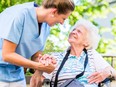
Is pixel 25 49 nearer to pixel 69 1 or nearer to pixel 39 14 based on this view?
pixel 39 14

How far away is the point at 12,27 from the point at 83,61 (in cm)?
93

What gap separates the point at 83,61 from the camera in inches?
112

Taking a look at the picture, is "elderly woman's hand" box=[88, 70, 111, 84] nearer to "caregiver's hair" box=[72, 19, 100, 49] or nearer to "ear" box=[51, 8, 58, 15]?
"caregiver's hair" box=[72, 19, 100, 49]

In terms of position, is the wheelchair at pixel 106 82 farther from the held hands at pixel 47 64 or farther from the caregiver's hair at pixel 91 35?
the held hands at pixel 47 64

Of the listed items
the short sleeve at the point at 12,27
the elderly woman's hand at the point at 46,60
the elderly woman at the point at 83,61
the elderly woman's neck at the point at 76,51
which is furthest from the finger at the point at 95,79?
the short sleeve at the point at 12,27

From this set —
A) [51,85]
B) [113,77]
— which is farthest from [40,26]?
[113,77]

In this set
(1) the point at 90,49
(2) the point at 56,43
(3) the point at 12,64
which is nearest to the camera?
(3) the point at 12,64

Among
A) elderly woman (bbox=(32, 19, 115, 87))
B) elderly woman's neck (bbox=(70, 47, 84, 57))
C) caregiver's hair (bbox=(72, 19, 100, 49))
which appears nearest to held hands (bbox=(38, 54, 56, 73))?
elderly woman (bbox=(32, 19, 115, 87))

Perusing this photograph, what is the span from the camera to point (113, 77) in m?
2.74

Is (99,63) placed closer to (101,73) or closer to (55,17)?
(101,73)

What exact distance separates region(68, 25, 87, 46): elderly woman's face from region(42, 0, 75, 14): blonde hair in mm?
668

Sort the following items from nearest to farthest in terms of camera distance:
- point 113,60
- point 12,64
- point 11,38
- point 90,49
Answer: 1. point 11,38
2. point 12,64
3. point 90,49
4. point 113,60

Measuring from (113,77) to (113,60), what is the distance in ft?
4.62

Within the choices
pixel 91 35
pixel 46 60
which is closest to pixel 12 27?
pixel 46 60
